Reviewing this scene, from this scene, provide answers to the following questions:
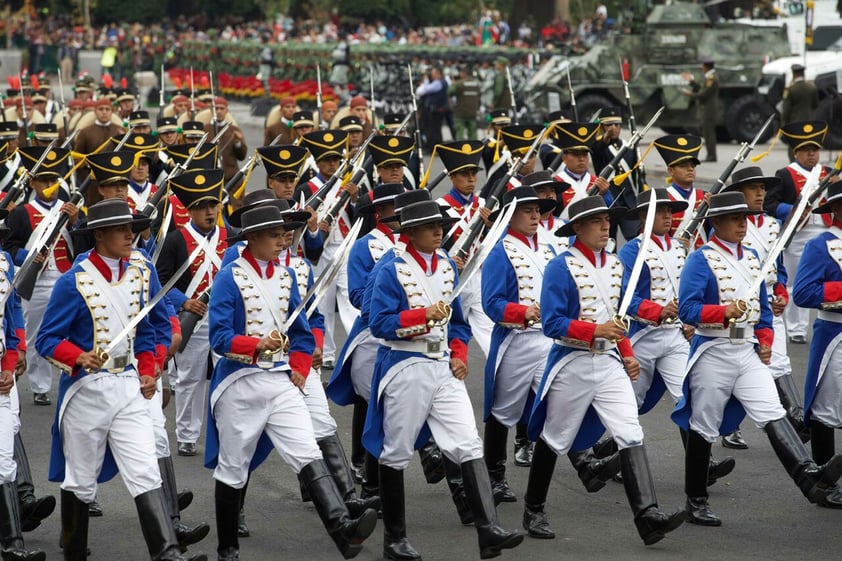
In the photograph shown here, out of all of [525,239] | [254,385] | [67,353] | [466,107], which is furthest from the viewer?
[466,107]

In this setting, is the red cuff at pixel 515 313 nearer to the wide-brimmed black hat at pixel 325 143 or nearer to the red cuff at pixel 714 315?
the red cuff at pixel 714 315

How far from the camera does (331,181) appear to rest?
12.5 meters

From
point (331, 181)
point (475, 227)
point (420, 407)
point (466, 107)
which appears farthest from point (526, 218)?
point (466, 107)

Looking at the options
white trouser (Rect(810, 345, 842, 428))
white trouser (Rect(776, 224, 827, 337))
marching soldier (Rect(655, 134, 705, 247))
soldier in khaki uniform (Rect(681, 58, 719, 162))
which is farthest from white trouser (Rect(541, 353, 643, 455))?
soldier in khaki uniform (Rect(681, 58, 719, 162))

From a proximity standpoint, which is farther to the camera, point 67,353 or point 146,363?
point 146,363

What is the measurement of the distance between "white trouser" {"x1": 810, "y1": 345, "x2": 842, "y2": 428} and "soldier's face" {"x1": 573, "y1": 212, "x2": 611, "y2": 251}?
174cm

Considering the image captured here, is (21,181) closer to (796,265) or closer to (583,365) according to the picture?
(583,365)

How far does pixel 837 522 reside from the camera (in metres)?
8.68

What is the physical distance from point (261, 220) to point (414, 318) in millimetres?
895

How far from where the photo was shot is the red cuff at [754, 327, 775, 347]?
877 cm

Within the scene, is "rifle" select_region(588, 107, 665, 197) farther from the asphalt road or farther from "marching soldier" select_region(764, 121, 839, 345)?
the asphalt road

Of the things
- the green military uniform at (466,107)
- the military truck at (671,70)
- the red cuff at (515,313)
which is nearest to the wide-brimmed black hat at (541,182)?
the red cuff at (515,313)

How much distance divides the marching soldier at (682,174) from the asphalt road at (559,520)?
71.9 inches

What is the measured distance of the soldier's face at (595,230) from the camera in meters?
8.38
